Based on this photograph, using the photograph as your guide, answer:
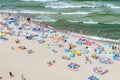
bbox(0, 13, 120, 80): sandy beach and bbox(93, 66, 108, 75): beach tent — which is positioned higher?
bbox(0, 13, 120, 80): sandy beach

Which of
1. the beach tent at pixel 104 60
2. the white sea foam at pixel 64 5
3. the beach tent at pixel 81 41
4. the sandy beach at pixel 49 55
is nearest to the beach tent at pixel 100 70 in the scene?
the sandy beach at pixel 49 55

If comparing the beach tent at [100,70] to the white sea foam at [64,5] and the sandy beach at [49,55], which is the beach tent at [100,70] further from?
the white sea foam at [64,5]

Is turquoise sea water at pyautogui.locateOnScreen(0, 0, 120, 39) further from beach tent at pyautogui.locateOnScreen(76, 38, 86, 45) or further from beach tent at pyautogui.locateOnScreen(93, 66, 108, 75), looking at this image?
beach tent at pyautogui.locateOnScreen(93, 66, 108, 75)

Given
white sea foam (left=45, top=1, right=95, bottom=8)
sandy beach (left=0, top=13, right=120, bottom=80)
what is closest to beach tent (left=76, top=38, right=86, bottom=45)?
sandy beach (left=0, top=13, right=120, bottom=80)

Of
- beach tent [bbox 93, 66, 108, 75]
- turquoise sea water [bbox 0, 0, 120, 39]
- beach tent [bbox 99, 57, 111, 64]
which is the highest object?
turquoise sea water [bbox 0, 0, 120, 39]

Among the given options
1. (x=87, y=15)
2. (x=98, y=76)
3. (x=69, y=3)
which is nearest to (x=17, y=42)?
(x=98, y=76)

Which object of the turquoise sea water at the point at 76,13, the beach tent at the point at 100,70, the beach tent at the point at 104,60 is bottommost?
the beach tent at the point at 100,70
